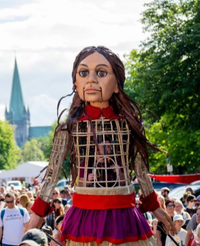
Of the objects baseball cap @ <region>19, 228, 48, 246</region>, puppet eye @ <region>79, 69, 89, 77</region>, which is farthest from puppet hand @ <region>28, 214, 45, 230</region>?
puppet eye @ <region>79, 69, 89, 77</region>

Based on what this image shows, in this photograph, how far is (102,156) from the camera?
686 cm

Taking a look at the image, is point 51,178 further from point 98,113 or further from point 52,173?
point 98,113

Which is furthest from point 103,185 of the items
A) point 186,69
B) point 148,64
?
point 148,64

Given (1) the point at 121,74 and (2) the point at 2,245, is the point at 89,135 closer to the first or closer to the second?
(1) the point at 121,74

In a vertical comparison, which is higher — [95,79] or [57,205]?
[95,79]

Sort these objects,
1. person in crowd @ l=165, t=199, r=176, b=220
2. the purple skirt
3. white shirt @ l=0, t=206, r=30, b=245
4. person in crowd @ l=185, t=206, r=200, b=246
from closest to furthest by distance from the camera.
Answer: the purple skirt
person in crowd @ l=185, t=206, r=200, b=246
person in crowd @ l=165, t=199, r=176, b=220
white shirt @ l=0, t=206, r=30, b=245

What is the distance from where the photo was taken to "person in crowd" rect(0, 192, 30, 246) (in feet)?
42.9

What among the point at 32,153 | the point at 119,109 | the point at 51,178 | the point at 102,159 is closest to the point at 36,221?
the point at 51,178

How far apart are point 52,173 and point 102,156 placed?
455 millimetres

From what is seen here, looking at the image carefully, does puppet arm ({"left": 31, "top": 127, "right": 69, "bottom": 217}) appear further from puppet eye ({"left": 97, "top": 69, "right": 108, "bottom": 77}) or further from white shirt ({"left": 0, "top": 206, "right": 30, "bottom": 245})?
white shirt ({"left": 0, "top": 206, "right": 30, "bottom": 245})

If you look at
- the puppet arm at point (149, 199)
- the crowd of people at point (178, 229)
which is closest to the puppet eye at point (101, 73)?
the puppet arm at point (149, 199)

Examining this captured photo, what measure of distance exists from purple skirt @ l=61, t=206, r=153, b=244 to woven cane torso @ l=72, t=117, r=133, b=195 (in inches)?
7.4

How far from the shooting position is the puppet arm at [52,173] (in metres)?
6.79

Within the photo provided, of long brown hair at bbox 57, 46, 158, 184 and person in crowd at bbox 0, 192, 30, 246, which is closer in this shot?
long brown hair at bbox 57, 46, 158, 184
